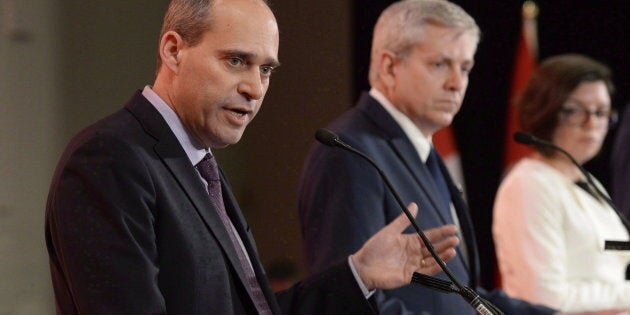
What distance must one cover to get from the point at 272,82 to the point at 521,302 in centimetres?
107

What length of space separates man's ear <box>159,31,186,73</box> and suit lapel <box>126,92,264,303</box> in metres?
0.09

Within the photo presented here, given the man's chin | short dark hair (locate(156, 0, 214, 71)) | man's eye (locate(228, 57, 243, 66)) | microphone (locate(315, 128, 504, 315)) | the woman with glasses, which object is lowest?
the woman with glasses

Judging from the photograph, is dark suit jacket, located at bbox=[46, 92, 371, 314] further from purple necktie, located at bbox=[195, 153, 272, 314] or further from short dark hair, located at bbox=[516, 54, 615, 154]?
short dark hair, located at bbox=[516, 54, 615, 154]

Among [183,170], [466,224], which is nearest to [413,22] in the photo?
[466,224]

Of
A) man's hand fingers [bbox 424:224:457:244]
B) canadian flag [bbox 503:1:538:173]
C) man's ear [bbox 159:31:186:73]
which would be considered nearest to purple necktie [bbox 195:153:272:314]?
man's ear [bbox 159:31:186:73]

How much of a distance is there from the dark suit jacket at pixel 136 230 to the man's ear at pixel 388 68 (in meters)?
1.15

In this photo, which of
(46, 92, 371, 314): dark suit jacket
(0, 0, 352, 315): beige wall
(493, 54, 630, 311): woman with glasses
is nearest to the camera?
(46, 92, 371, 314): dark suit jacket

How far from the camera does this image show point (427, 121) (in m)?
2.94

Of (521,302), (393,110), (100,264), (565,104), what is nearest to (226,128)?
(100,264)

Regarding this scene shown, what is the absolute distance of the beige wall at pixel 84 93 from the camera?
2.84 m

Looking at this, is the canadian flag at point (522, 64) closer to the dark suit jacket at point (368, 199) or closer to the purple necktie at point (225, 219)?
the dark suit jacket at point (368, 199)

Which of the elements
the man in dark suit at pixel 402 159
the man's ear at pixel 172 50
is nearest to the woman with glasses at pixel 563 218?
the man in dark suit at pixel 402 159

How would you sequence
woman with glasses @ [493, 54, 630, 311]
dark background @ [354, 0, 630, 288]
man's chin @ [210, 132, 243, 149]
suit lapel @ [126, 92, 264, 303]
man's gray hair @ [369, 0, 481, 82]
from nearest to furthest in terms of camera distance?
suit lapel @ [126, 92, 264, 303], man's chin @ [210, 132, 243, 149], man's gray hair @ [369, 0, 481, 82], woman with glasses @ [493, 54, 630, 311], dark background @ [354, 0, 630, 288]

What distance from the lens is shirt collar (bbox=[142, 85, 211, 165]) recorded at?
1.99m
